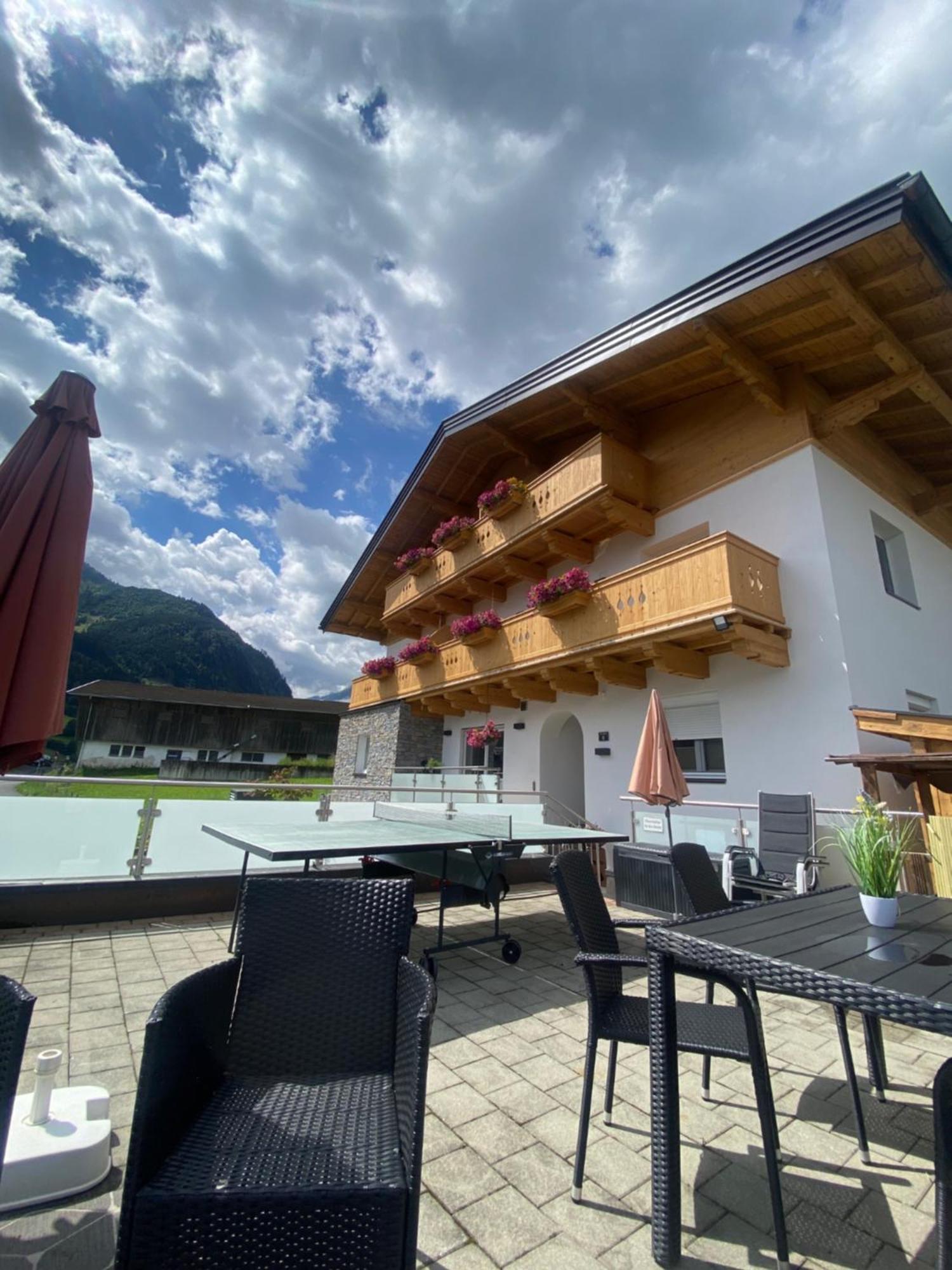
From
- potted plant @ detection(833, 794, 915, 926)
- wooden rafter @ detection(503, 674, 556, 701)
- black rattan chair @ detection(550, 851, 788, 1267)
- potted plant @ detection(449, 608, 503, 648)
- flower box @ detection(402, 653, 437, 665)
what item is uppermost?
potted plant @ detection(449, 608, 503, 648)

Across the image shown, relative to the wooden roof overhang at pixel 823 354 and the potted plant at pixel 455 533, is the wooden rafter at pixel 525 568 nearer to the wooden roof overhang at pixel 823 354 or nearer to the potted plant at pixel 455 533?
the potted plant at pixel 455 533

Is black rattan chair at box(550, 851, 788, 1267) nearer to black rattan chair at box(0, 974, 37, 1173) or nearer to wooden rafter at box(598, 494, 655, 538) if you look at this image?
black rattan chair at box(0, 974, 37, 1173)

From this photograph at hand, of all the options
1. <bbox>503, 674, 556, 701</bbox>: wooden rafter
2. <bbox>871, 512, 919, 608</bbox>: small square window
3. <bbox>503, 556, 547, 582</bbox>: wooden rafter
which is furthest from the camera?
<bbox>503, 556, 547, 582</bbox>: wooden rafter

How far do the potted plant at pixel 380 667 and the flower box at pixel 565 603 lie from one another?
23.0 feet

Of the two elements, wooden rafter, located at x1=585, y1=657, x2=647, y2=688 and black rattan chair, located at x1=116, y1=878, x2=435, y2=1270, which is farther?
wooden rafter, located at x1=585, y1=657, x2=647, y2=688

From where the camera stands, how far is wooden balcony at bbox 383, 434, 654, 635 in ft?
32.8

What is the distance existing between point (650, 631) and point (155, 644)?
73.3 meters

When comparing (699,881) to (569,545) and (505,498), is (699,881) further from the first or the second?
(505,498)

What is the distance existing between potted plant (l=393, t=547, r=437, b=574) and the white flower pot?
13.4 m

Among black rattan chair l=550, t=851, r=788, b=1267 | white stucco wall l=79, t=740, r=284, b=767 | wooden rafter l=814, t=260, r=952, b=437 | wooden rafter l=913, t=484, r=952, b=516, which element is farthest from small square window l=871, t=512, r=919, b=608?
white stucco wall l=79, t=740, r=284, b=767

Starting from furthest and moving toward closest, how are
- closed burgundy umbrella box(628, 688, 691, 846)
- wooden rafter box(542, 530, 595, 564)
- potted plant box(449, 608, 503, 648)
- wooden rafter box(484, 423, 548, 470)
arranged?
1. wooden rafter box(484, 423, 548, 470)
2. potted plant box(449, 608, 503, 648)
3. wooden rafter box(542, 530, 595, 564)
4. closed burgundy umbrella box(628, 688, 691, 846)

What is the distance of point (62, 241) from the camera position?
11.7m

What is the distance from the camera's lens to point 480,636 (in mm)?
12031

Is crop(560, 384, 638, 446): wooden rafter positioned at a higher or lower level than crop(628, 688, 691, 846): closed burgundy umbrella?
higher
